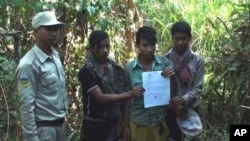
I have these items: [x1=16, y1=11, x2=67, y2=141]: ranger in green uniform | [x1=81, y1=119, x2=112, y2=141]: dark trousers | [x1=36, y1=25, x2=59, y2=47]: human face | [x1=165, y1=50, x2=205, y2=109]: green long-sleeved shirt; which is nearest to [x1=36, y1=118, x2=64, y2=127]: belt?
[x1=16, y1=11, x2=67, y2=141]: ranger in green uniform

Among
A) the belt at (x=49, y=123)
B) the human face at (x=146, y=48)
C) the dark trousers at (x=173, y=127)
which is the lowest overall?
the dark trousers at (x=173, y=127)

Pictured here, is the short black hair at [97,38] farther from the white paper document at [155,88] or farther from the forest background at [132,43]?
the forest background at [132,43]

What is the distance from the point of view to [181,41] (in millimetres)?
3822

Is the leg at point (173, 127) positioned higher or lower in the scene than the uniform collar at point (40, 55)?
lower

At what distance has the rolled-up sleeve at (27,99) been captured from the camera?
3.29 m

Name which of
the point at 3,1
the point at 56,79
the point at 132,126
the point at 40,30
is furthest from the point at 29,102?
the point at 3,1

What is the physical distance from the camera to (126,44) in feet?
20.6

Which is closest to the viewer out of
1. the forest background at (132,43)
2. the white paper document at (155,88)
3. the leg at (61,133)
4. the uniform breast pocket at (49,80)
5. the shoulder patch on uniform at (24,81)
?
the shoulder patch on uniform at (24,81)

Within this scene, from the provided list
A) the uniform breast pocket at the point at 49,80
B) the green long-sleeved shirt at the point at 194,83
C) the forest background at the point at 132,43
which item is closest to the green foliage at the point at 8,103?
the forest background at the point at 132,43

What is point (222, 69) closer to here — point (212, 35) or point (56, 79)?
point (212, 35)

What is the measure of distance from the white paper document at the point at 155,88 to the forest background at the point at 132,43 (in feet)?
2.52

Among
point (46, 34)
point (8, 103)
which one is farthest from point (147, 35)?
point (8, 103)

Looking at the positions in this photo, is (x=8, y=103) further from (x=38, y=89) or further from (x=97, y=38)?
(x=97, y=38)

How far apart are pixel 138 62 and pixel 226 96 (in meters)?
1.59
